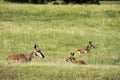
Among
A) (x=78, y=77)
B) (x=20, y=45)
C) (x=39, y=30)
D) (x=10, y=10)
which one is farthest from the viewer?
(x=10, y=10)

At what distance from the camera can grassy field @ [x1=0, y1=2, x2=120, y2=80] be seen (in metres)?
14.4

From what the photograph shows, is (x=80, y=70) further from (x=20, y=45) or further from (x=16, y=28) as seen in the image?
(x=16, y=28)

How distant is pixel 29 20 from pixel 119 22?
759cm

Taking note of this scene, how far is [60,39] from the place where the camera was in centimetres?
3083

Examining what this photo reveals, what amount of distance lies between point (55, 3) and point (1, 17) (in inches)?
494

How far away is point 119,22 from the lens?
40.9 metres

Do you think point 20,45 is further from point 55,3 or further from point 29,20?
point 55,3

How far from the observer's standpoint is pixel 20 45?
28062mm

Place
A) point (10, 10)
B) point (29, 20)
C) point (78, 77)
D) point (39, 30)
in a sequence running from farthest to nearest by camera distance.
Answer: point (10, 10)
point (29, 20)
point (39, 30)
point (78, 77)

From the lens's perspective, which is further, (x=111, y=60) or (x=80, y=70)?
(x=111, y=60)

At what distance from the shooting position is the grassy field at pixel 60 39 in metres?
14.4

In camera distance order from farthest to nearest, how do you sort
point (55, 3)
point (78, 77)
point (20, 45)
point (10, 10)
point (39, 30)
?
point (55, 3), point (10, 10), point (39, 30), point (20, 45), point (78, 77)

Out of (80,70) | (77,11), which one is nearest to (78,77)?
(80,70)

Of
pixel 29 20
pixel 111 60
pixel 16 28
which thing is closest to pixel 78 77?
pixel 111 60
